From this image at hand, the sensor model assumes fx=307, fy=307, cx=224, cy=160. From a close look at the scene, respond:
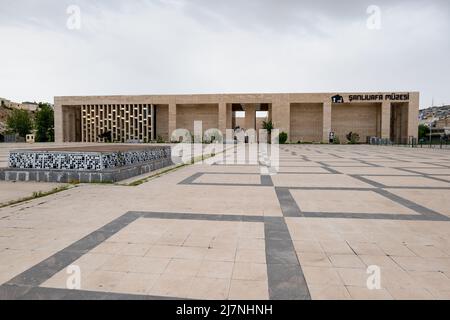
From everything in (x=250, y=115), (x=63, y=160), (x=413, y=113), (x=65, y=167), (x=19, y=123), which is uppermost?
(x=250, y=115)

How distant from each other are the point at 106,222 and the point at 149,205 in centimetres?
110

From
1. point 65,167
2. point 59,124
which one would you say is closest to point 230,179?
point 65,167

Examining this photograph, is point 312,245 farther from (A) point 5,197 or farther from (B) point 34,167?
(B) point 34,167

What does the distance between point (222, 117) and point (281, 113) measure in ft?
23.9

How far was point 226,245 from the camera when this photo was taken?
135 inches

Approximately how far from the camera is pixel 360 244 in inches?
137

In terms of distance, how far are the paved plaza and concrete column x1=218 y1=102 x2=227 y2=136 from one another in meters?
32.0

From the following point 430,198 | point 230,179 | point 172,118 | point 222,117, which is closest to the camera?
point 430,198

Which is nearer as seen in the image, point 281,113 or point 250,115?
point 281,113

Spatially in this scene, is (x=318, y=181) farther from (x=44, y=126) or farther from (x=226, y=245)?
(x=44, y=126)

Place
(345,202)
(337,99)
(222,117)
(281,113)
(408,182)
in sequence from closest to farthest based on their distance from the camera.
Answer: (345,202) < (408,182) < (337,99) < (281,113) < (222,117)

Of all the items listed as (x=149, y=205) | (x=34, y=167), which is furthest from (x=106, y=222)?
(x=34, y=167)

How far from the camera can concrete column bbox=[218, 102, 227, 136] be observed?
124 feet
